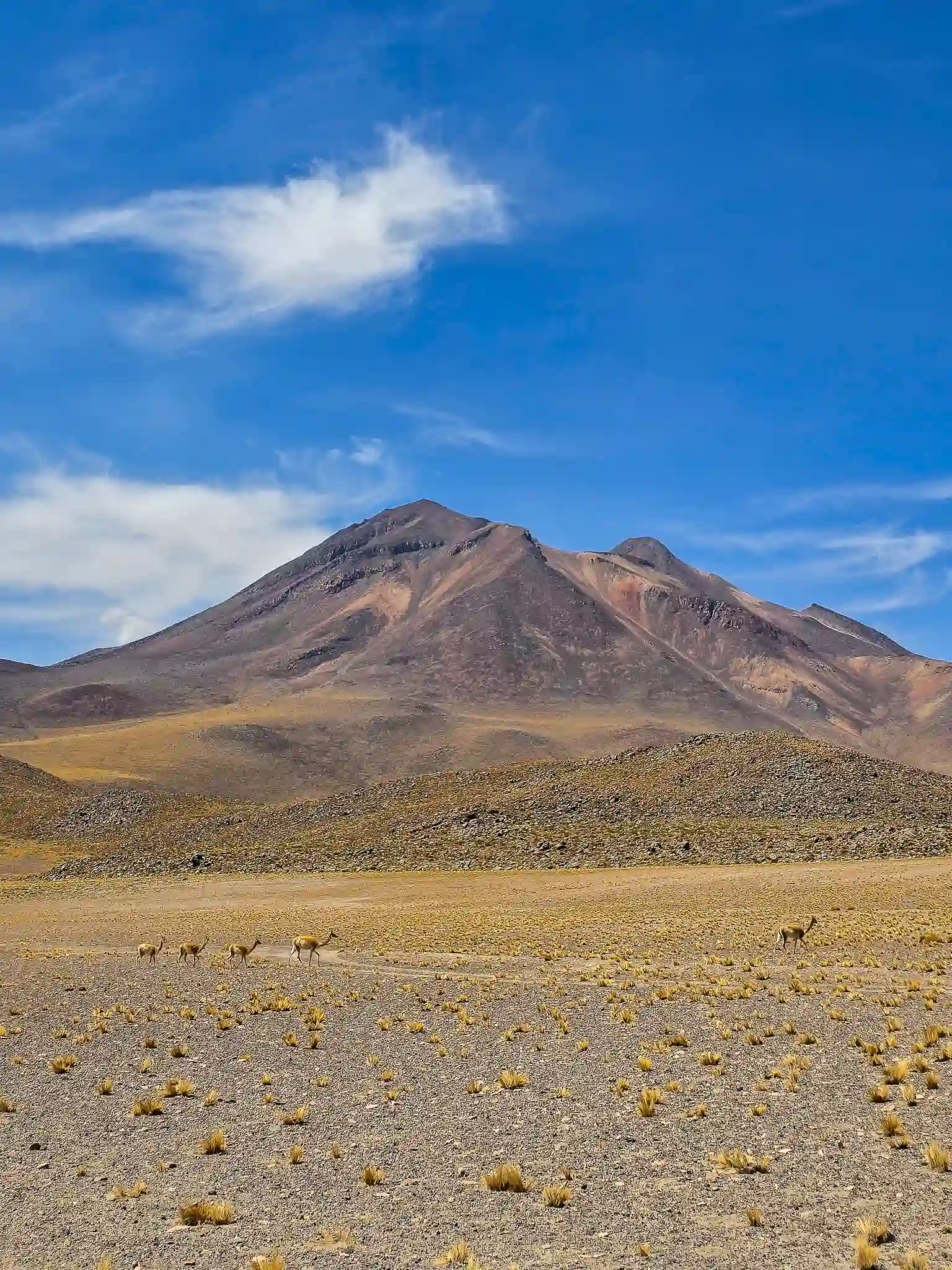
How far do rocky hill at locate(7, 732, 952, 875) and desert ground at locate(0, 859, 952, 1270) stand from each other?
1485 inches

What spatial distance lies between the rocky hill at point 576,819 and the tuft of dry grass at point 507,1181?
182 ft

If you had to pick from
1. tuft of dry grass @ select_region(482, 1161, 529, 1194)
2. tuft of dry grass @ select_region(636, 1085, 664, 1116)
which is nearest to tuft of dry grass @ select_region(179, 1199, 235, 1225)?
tuft of dry grass @ select_region(482, 1161, 529, 1194)

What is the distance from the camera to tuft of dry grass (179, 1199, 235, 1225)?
9172 mm

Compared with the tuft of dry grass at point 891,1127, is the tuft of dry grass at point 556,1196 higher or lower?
lower

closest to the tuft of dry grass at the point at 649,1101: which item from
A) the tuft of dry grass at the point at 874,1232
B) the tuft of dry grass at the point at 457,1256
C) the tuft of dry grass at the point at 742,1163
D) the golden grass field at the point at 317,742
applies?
the tuft of dry grass at the point at 742,1163

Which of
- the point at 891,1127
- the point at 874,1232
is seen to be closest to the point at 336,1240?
the point at 874,1232

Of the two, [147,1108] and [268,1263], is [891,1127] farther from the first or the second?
[147,1108]

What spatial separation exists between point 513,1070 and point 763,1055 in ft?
11.8

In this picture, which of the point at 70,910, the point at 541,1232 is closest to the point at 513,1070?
the point at 541,1232

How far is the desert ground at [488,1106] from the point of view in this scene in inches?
339

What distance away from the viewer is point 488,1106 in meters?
12.9

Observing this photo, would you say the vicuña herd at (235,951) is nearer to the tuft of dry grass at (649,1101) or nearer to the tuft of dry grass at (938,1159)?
the tuft of dry grass at (649,1101)

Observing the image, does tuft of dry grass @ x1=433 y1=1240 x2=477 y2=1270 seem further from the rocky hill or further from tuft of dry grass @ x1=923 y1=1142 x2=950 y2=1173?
the rocky hill

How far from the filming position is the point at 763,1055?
14.7 meters
